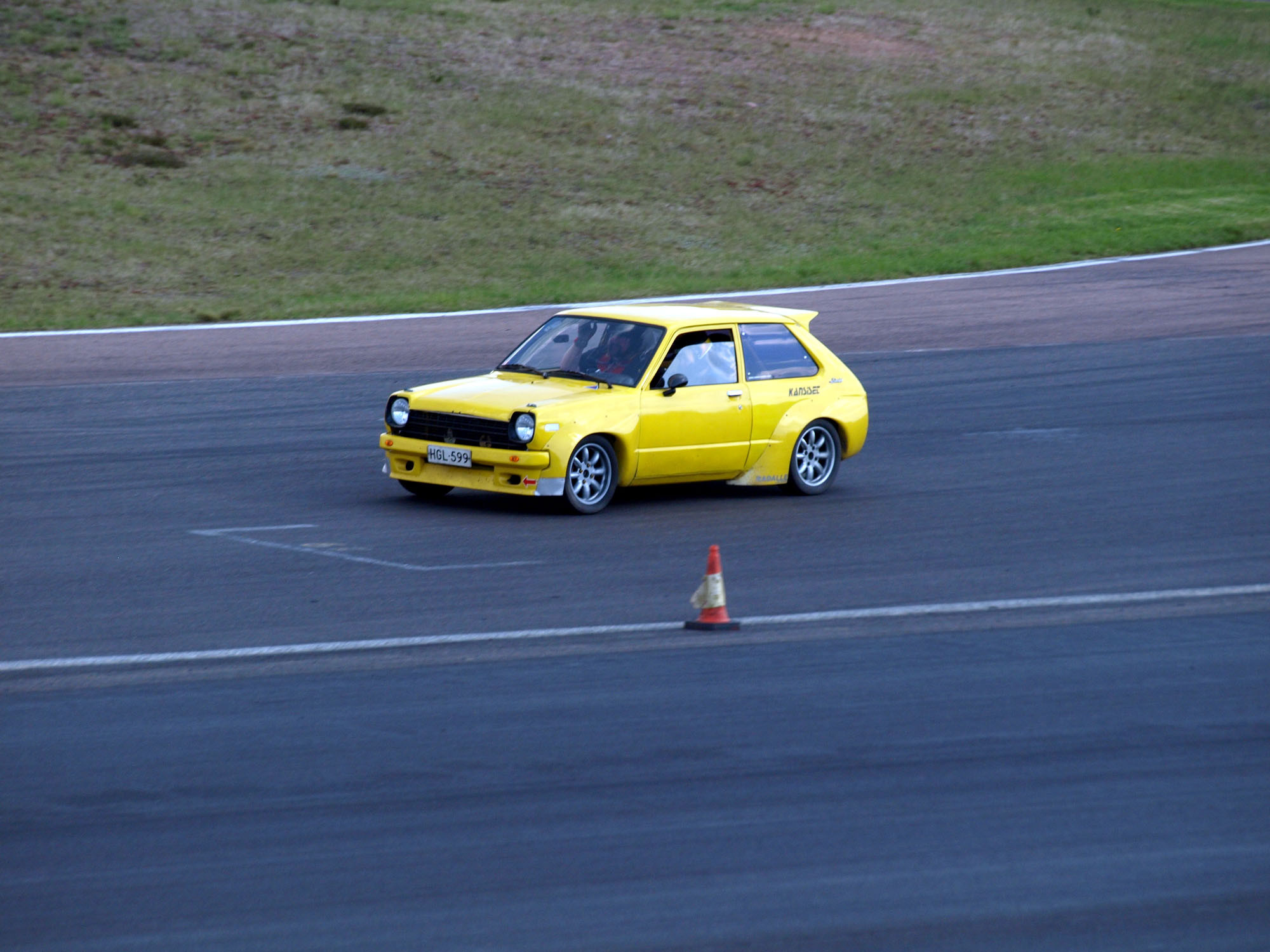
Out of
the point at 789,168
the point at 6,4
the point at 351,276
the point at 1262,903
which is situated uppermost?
the point at 6,4

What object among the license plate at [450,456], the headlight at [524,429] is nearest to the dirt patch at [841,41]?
the license plate at [450,456]

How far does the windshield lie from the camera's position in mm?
12938

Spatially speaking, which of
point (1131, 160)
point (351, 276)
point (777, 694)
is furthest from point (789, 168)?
point (777, 694)

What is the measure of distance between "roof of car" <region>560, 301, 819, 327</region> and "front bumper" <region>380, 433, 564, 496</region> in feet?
5.16

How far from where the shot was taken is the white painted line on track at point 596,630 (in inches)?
326

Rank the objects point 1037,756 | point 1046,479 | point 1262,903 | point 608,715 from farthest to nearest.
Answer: point 1046,479, point 608,715, point 1037,756, point 1262,903

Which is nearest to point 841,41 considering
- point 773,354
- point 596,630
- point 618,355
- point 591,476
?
point 773,354

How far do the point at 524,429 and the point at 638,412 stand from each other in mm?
941

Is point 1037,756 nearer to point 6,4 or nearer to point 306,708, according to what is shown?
point 306,708

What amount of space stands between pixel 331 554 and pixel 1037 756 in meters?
5.55

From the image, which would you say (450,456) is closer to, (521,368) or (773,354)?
(521,368)

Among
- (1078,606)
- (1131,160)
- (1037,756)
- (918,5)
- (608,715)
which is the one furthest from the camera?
(918,5)

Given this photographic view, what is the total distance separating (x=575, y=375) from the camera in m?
13.0

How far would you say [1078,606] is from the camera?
9648 millimetres
